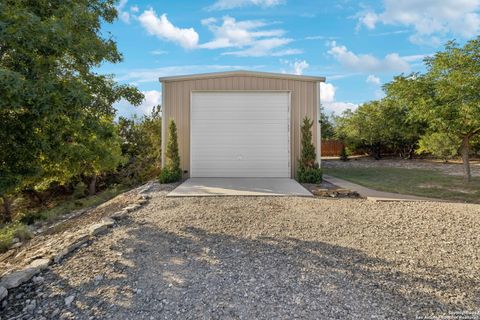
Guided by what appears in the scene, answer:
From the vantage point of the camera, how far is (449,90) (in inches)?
249

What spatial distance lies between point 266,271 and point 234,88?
693 centimetres

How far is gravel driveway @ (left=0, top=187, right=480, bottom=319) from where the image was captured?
2035 mm

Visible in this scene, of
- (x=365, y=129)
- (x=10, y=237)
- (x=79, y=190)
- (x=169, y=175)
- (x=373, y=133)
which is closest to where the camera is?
(x=10, y=237)

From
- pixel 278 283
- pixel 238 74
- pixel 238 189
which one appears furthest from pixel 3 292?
pixel 238 74

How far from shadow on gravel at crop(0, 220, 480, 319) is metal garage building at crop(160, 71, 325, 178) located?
5.68m

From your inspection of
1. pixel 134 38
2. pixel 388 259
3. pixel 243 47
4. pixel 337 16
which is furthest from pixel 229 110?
pixel 388 259

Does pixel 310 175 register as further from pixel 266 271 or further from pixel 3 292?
pixel 3 292

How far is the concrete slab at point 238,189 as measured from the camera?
6.10 meters

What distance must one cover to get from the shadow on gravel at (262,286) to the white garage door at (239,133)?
567 cm

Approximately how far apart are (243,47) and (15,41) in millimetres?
7708

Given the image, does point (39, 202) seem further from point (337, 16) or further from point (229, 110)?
point (337, 16)

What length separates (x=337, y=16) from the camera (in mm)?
8430

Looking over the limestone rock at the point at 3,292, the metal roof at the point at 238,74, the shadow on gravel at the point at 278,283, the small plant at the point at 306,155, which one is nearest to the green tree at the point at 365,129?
the metal roof at the point at 238,74

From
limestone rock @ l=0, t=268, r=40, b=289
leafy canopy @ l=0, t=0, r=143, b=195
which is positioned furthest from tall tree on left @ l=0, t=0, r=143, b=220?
limestone rock @ l=0, t=268, r=40, b=289
